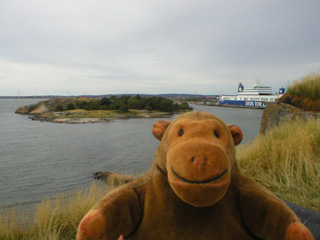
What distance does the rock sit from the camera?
20.0 feet

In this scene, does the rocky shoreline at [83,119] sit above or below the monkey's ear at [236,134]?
below

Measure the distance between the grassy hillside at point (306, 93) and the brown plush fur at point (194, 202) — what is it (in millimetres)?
5737

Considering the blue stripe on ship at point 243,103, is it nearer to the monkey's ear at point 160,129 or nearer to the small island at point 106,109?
the small island at point 106,109

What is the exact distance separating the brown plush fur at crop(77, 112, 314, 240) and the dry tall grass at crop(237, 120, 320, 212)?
76.3 inches

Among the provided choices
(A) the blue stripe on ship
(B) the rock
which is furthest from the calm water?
(A) the blue stripe on ship

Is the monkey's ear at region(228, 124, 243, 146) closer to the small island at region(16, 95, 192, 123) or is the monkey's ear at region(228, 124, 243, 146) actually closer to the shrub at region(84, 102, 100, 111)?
the small island at region(16, 95, 192, 123)

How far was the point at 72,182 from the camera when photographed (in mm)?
11344

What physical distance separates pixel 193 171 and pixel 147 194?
1.36 feet

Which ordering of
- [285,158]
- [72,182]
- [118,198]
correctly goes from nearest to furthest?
1. [118,198]
2. [285,158]
3. [72,182]

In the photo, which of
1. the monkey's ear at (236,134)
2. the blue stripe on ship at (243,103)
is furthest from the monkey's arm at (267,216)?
the blue stripe on ship at (243,103)

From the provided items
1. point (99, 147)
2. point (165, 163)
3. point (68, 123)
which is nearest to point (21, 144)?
point (99, 147)

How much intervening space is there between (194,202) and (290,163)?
3729 millimetres

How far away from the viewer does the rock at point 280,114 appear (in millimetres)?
6087

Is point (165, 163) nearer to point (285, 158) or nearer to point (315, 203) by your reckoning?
point (315, 203)
